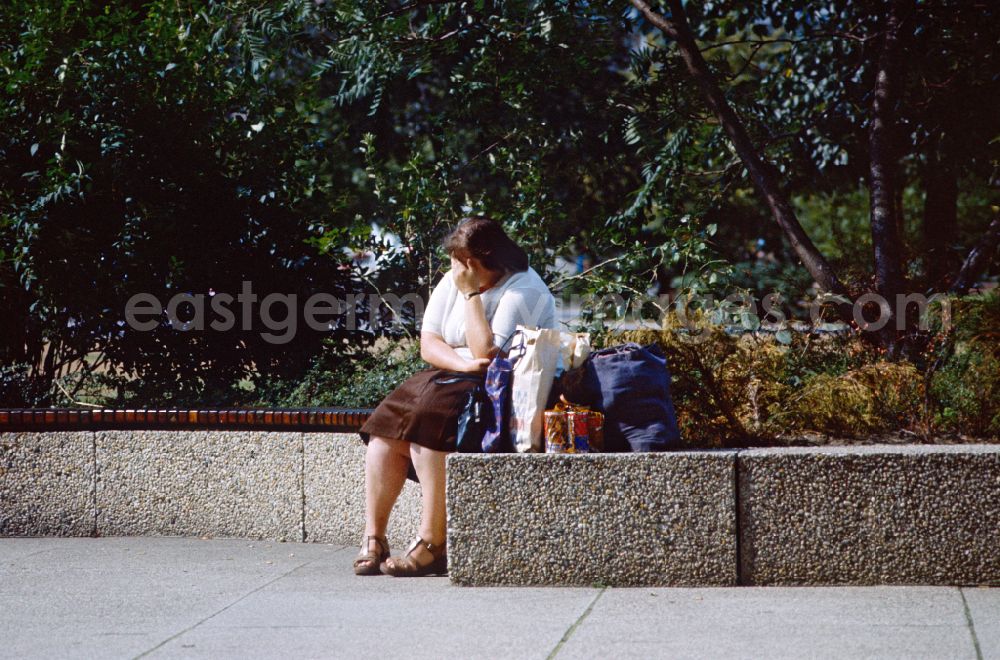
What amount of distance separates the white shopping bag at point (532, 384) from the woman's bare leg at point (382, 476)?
595mm

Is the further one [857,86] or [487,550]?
[857,86]

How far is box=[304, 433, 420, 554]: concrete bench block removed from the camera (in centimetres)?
599

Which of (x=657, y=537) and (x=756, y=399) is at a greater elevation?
(x=756, y=399)

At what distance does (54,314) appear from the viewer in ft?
24.8

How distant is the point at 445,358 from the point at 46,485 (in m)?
2.67

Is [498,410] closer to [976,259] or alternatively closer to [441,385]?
[441,385]

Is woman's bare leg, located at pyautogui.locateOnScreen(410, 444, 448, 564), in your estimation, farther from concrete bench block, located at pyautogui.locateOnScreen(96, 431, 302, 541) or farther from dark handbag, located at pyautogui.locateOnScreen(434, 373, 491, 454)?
concrete bench block, located at pyautogui.locateOnScreen(96, 431, 302, 541)

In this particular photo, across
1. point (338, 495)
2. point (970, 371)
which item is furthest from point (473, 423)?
point (970, 371)

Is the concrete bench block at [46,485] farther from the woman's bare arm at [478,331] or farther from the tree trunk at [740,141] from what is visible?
the tree trunk at [740,141]

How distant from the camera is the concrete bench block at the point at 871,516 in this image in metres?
4.64

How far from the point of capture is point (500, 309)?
17.4 ft

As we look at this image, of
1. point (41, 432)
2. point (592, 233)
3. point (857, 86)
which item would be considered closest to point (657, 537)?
point (41, 432)

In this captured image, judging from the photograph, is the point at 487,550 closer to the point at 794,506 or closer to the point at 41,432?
the point at 794,506

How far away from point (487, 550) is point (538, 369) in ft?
2.52
